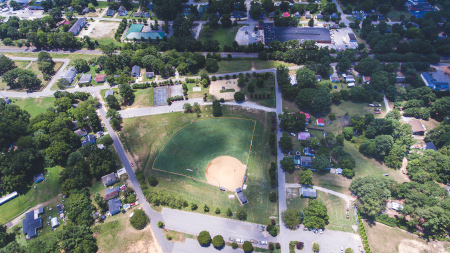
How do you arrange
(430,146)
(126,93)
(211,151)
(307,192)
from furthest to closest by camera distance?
(126,93) → (211,151) → (430,146) → (307,192)

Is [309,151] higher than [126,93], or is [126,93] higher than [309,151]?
[126,93]

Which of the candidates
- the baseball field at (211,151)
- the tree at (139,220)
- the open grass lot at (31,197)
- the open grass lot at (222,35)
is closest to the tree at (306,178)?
the baseball field at (211,151)

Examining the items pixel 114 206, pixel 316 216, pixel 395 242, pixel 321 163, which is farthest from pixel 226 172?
pixel 395 242

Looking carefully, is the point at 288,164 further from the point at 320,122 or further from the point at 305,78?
the point at 305,78

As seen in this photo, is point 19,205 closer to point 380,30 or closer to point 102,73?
point 102,73

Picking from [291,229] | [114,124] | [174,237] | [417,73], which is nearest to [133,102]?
[114,124]

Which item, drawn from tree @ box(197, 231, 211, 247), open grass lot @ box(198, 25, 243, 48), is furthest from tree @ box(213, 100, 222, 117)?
tree @ box(197, 231, 211, 247)

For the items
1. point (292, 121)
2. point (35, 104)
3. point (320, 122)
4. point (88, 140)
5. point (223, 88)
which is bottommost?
point (320, 122)
